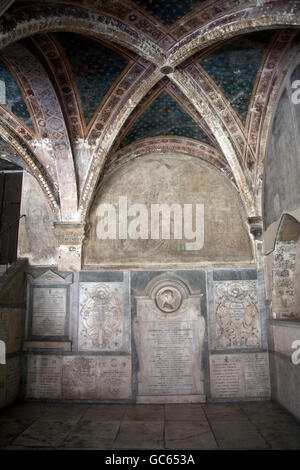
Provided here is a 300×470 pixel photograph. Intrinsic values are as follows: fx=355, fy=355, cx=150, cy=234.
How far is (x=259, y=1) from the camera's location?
4.94m

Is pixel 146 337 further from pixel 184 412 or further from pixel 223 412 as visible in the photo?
pixel 223 412

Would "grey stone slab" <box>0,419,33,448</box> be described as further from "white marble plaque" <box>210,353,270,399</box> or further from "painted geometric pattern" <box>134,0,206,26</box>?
"painted geometric pattern" <box>134,0,206,26</box>

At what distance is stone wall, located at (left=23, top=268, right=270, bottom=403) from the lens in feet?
25.0

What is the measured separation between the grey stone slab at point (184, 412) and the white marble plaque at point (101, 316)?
1.68 m

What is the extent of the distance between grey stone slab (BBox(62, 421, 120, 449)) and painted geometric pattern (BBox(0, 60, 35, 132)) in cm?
594

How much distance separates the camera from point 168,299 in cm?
791

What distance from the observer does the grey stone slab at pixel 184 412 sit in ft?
21.4

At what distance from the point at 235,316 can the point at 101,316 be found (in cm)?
299

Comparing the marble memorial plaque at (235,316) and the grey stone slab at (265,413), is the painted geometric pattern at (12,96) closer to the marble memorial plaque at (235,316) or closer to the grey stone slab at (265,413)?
the marble memorial plaque at (235,316)
